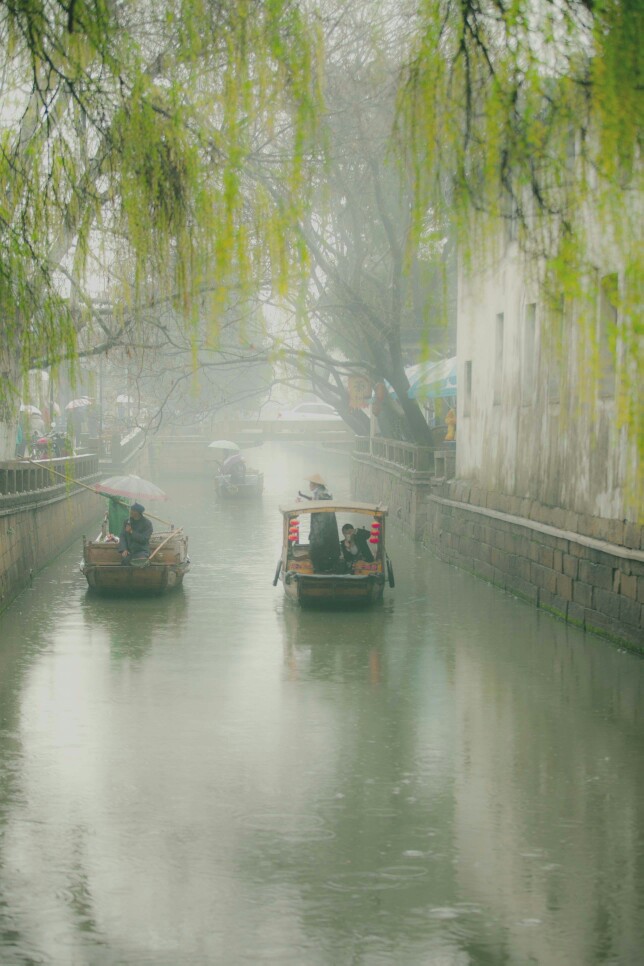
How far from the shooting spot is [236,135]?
22.1ft

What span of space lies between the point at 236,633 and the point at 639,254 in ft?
47.7

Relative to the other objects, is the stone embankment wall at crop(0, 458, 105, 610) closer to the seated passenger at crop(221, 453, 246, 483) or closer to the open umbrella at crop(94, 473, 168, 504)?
the open umbrella at crop(94, 473, 168, 504)

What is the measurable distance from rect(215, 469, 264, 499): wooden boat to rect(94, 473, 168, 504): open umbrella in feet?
75.3

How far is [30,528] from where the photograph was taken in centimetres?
2486

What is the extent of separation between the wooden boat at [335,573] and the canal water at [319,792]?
717 millimetres

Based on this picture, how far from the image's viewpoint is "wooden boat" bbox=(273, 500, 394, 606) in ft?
69.0

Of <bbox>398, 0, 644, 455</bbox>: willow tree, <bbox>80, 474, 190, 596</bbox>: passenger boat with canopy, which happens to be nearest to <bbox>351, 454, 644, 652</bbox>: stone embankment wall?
<bbox>80, 474, 190, 596</bbox>: passenger boat with canopy

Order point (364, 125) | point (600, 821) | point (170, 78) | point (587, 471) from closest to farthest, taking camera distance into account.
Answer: point (170, 78) → point (600, 821) → point (587, 471) → point (364, 125)

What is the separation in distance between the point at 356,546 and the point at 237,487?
28.5 m

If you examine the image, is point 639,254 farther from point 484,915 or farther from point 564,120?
point 484,915

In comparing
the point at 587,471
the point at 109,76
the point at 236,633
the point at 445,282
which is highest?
the point at 109,76

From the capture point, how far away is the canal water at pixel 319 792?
7.38 meters

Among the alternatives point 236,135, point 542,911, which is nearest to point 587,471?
point 542,911

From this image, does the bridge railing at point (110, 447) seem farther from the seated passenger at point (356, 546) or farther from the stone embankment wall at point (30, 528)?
the seated passenger at point (356, 546)
